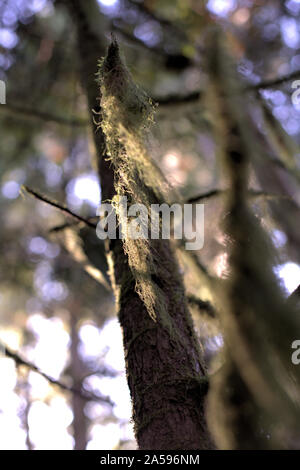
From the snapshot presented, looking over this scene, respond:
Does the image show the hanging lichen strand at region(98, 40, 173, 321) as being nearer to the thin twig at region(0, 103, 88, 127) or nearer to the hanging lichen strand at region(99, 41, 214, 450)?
the hanging lichen strand at region(99, 41, 214, 450)

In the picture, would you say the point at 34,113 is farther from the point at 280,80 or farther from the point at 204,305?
the point at 204,305

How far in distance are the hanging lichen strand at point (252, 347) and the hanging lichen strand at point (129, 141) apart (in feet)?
0.97

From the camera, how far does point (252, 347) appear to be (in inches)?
37.3

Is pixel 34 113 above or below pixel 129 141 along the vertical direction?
above

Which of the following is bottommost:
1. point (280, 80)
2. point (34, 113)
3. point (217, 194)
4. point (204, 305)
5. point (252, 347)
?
point (252, 347)

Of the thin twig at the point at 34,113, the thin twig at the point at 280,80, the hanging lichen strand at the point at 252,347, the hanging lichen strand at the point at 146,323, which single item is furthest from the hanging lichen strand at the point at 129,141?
the thin twig at the point at 34,113

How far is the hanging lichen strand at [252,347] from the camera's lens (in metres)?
0.90

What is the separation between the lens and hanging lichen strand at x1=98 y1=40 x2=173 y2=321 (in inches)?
52.2

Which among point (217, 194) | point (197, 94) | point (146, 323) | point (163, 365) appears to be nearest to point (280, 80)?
point (197, 94)

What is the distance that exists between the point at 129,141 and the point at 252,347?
2.38ft

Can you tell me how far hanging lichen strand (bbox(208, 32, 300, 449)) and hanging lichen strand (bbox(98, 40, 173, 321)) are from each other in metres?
0.30
